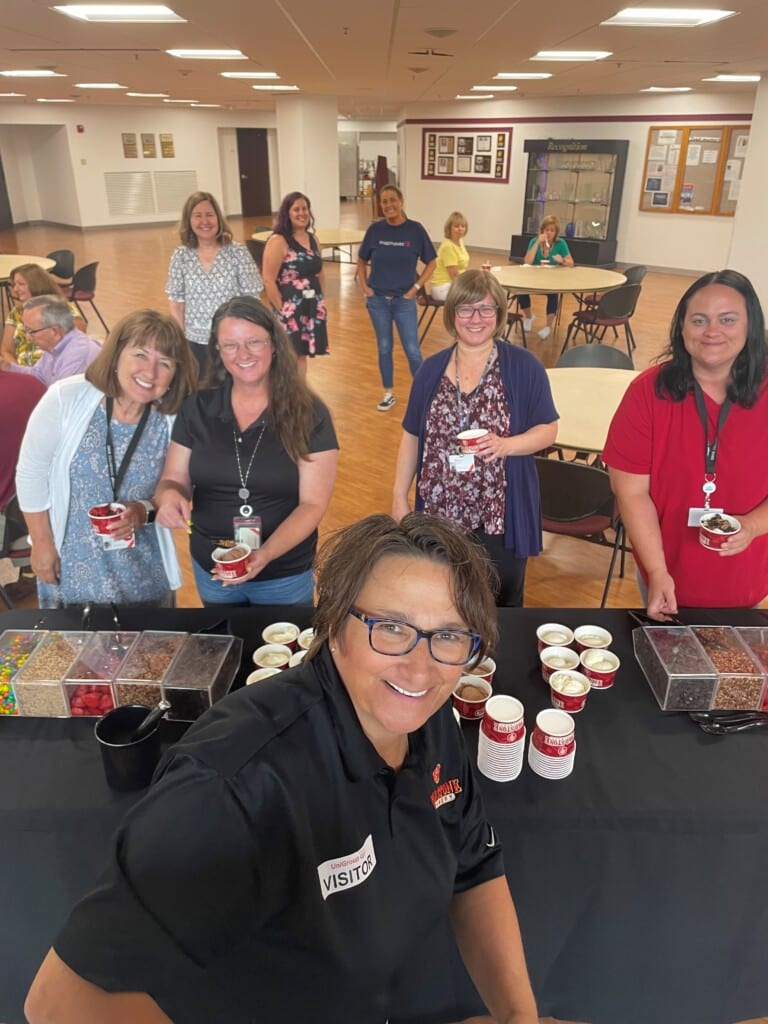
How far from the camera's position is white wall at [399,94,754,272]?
12.4 m

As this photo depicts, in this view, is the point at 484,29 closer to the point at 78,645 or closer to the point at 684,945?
the point at 78,645

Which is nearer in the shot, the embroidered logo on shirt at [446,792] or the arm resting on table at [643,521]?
the embroidered logo on shirt at [446,792]

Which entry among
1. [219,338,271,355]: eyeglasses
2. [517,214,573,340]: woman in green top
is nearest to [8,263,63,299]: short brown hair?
[219,338,271,355]: eyeglasses

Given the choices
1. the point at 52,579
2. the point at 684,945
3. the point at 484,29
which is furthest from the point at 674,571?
the point at 484,29

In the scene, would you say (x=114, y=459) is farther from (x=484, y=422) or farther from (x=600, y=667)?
(x=600, y=667)

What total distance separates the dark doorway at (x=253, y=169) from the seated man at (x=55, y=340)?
62.4 feet

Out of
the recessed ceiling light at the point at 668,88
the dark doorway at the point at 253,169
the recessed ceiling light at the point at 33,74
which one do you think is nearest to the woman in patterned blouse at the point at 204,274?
the recessed ceiling light at the point at 33,74

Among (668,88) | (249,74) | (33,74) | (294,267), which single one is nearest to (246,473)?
(294,267)

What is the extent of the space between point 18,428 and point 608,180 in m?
13.2

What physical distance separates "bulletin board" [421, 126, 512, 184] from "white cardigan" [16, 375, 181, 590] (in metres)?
14.5

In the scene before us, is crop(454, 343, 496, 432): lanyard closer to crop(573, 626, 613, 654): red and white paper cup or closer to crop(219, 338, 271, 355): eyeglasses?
crop(219, 338, 271, 355): eyeglasses

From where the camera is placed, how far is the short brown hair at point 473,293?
7.70ft

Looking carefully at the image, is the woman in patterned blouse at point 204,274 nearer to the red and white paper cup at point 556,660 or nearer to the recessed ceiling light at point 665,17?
the recessed ceiling light at point 665,17

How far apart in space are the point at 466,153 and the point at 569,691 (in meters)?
15.9
